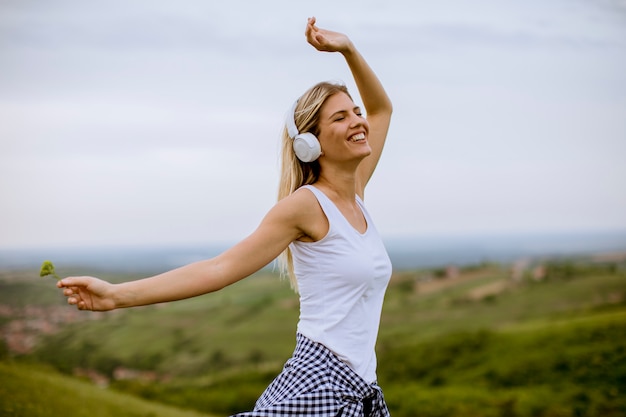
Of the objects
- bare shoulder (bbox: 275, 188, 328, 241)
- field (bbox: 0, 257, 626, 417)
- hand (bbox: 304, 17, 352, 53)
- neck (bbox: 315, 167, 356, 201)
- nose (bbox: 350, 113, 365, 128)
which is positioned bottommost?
field (bbox: 0, 257, 626, 417)

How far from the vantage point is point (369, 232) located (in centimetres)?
318

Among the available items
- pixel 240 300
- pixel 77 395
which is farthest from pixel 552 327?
pixel 77 395

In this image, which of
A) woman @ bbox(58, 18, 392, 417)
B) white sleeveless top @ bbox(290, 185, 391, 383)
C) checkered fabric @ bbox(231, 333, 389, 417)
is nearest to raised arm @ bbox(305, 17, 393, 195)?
woman @ bbox(58, 18, 392, 417)

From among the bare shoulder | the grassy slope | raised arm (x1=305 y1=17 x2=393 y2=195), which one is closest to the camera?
the bare shoulder

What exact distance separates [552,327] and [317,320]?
6.27 meters

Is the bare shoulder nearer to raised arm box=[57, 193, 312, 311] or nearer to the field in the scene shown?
raised arm box=[57, 193, 312, 311]

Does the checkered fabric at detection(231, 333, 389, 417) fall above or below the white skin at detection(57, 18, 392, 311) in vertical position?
below

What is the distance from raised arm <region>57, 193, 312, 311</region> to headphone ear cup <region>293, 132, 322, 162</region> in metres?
0.24

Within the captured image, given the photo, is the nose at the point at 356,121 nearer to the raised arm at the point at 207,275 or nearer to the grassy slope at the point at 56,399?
the raised arm at the point at 207,275

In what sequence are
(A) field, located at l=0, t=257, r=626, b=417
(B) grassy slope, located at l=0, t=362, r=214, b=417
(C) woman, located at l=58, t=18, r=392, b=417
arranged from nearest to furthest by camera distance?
(C) woman, located at l=58, t=18, r=392, b=417, (B) grassy slope, located at l=0, t=362, r=214, b=417, (A) field, located at l=0, t=257, r=626, b=417

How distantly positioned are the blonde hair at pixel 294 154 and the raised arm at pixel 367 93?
253 millimetres

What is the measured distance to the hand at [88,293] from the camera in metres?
2.45

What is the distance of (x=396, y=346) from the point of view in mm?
9031

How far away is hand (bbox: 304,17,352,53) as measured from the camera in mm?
3326
